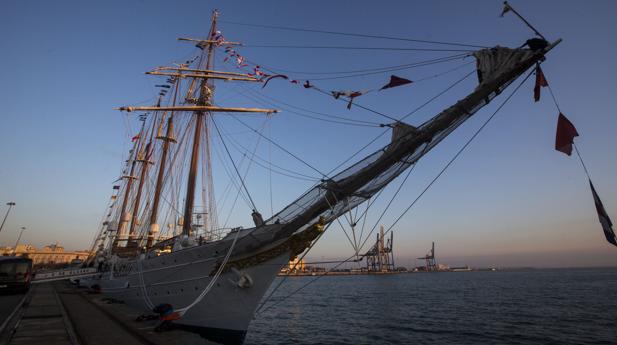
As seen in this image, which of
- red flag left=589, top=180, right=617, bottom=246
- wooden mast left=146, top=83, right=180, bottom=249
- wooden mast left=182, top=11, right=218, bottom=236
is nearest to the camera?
red flag left=589, top=180, right=617, bottom=246

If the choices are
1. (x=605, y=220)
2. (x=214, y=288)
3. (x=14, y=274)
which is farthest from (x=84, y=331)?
(x=14, y=274)

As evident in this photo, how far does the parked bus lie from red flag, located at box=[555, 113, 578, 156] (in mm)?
26954

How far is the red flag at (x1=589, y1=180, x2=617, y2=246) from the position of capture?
6.70m

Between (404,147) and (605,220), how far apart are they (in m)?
4.53

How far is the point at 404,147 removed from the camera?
931 centimetres

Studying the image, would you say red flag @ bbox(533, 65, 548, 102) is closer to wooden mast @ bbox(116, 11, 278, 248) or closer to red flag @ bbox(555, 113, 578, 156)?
red flag @ bbox(555, 113, 578, 156)

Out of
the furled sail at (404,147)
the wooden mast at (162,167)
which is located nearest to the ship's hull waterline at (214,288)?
the furled sail at (404,147)

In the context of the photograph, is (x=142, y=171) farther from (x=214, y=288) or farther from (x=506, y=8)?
(x=506, y=8)

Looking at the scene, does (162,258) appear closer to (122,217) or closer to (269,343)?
(269,343)

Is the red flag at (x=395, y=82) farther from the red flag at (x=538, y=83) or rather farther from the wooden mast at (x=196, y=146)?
the wooden mast at (x=196, y=146)

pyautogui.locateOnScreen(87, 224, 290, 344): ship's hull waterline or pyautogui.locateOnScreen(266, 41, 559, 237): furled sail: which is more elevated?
pyautogui.locateOnScreen(266, 41, 559, 237): furled sail

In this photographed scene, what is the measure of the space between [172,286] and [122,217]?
92.8ft

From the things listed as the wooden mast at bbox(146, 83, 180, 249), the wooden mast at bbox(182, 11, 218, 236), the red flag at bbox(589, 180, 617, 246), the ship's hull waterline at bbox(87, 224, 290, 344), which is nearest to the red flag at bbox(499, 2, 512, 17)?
the red flag at bbox(589, 180, 617, 246)

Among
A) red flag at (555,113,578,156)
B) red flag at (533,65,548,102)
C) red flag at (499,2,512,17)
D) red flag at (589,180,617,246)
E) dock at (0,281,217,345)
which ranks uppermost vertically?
red flag at (499,2,512,17)
